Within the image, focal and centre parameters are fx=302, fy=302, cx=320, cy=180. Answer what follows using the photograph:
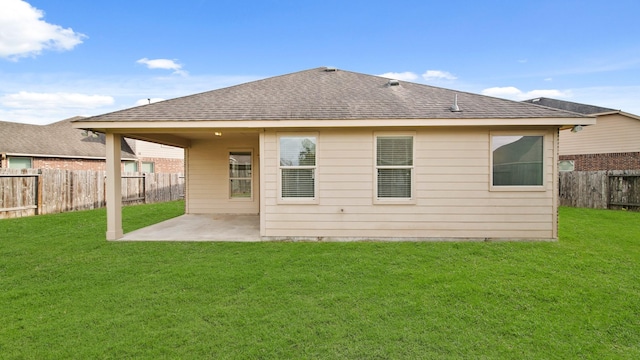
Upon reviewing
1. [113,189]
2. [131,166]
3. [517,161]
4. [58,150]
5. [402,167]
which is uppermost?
[58,150]

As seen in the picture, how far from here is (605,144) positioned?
15.2m

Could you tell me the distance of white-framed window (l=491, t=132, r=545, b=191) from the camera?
6.42m

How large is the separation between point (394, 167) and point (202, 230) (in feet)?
16.2

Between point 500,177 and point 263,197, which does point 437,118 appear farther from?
point 263,197

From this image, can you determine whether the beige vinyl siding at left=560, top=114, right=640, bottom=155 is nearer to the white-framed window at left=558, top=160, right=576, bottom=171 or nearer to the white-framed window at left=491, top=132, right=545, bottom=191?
the white-framed window at left=558, top=160, right=576, bottom=171

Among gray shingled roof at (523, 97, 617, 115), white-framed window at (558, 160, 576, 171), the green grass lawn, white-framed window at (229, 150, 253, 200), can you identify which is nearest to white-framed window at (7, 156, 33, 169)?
the green grass lawn

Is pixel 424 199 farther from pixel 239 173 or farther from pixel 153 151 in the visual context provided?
pixel 153 151

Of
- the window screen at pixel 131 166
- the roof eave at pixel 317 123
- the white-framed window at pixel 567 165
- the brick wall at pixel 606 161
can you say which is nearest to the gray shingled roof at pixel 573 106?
the brick wall at pixel 606 161

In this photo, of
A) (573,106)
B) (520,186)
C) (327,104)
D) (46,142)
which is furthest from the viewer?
(573,106)

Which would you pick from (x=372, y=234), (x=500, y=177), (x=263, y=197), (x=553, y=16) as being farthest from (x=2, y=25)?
(x=553, y=16)

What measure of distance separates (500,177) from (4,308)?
8221mm

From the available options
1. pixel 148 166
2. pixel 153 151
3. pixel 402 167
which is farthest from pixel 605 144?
pixel 148 166

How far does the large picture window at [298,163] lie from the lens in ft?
21.7

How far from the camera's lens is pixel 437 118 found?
20.2ft
